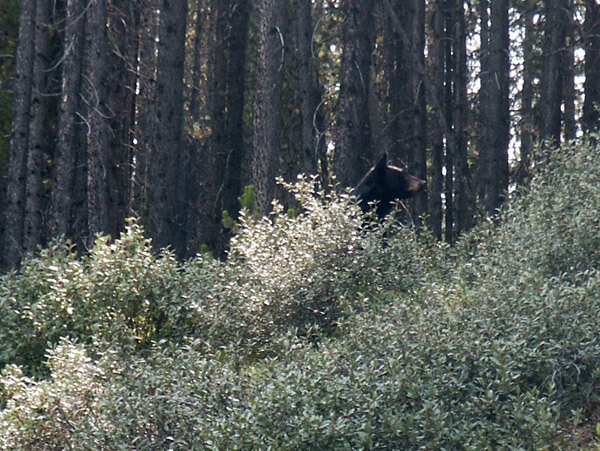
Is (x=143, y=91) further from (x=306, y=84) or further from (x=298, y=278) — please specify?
(x=298, y=278)

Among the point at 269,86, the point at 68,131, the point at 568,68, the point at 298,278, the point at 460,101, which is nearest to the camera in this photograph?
the point at 298,278

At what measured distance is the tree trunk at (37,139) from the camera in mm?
15516

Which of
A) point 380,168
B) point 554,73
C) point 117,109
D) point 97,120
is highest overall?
point 554,73

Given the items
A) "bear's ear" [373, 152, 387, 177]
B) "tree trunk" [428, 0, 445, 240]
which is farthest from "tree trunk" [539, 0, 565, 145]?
"bear's ear" [373, 152, 387, 177]

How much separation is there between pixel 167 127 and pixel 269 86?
1.98 metres

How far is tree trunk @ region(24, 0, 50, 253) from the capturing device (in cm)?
1552

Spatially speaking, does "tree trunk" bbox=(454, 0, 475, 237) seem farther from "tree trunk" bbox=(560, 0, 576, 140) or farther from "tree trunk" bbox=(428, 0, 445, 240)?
"tree trunk" bbox=(560, 0, 576, 140)

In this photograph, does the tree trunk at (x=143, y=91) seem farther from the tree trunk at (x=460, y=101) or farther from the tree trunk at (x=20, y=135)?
the tree trunk at (x=460, y=101)

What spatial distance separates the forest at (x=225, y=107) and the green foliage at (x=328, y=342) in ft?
5.57

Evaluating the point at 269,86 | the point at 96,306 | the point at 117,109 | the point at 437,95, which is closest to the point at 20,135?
the point at 117,109

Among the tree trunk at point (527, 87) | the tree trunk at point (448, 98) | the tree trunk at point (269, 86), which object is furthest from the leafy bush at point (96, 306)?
the tree trunk at point (527, 87)

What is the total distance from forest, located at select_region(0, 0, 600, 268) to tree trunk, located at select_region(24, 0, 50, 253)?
3 centimetres

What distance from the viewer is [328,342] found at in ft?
20.2

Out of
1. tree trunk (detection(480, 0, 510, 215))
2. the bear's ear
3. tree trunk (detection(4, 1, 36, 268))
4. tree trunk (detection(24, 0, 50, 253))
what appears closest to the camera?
the bear's ear
